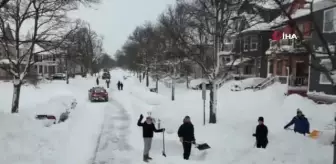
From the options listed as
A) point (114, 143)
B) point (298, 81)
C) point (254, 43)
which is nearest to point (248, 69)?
point (254, 43)

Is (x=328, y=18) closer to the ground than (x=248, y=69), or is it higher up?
higher up

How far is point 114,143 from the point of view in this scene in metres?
12.4

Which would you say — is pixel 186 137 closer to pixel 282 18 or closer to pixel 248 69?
pixel 282 18

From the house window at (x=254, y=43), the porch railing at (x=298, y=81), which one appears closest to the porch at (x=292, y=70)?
the porch railing at (x=298, y=81)

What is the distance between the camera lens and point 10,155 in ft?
29.2

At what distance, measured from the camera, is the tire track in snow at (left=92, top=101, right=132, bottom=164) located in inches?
399

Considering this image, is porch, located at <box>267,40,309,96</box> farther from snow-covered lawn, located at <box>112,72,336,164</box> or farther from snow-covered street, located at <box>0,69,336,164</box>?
snow-covered street, located at <box>0,69,336,164</box>

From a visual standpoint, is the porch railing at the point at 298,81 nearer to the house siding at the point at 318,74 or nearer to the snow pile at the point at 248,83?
the house siding at the point at 318,74

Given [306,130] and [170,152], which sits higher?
[306,130]

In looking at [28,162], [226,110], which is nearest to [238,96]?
[226,110]

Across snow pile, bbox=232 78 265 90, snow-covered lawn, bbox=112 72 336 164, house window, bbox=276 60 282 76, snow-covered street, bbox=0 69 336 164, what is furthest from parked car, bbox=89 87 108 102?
house window, bbox=276 60 282 76

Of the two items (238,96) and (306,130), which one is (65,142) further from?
(238,96)

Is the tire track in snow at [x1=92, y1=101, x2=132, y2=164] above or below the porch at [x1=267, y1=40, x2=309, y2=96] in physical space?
below

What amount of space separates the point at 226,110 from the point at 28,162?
14.5m
